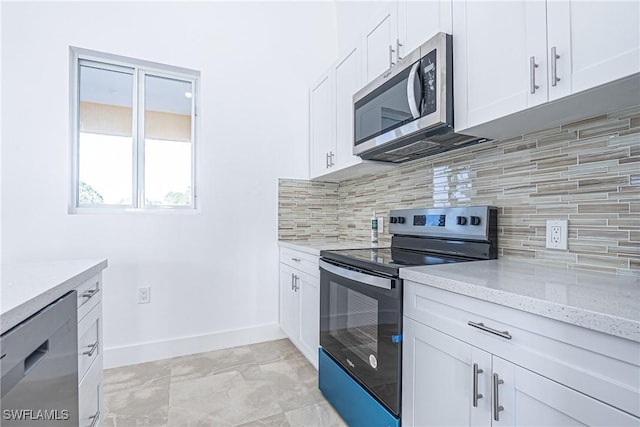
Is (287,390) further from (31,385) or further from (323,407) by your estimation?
(31,385)

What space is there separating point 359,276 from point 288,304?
1.21 meters

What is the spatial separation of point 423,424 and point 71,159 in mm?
2617

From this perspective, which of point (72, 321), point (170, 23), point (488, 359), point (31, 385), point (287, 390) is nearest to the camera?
point (31, 385)

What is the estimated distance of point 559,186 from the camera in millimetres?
1264

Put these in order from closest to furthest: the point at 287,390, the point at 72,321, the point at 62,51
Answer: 1. the point at 72,321
2. the point at 287,390
3. the point at 62,51

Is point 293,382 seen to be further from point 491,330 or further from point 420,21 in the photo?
point 420,21

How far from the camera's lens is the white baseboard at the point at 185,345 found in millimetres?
2262

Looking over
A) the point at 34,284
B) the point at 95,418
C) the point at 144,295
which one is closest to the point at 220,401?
the point at 95,418

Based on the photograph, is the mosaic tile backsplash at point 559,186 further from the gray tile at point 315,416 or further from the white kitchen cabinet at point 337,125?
the gray tile at point 315,416

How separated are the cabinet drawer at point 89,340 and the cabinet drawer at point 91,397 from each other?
0.12 ft

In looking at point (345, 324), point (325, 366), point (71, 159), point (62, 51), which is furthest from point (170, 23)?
point (325, 366)

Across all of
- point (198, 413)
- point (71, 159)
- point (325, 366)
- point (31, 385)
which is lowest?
point (198, 413)

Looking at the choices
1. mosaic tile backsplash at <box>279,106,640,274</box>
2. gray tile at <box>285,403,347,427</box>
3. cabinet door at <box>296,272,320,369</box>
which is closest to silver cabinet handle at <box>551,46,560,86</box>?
mosaic tile backsplash at <box>279,106,640,274</box>

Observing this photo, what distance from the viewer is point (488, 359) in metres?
0.91
